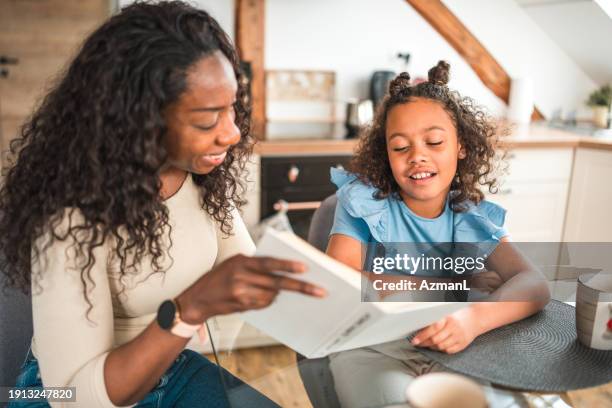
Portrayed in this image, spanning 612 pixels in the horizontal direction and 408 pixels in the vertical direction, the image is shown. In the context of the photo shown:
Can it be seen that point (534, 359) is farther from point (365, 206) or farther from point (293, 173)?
point (293, 173)

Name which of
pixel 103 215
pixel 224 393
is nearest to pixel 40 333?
pixel 103 215

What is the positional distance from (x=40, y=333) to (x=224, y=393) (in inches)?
13.6

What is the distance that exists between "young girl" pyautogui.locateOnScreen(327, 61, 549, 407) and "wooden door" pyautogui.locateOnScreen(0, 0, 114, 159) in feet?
9.21

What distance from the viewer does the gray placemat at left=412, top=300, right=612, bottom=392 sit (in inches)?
31.2

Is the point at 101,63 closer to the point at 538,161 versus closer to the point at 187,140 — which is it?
the point at 187,140

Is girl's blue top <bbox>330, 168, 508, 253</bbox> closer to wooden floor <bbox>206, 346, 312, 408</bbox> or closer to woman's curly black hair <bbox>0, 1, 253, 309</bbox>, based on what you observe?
wooden floor <bbox>206, 346, 312, 408</bbox>

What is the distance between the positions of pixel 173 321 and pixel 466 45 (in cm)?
286

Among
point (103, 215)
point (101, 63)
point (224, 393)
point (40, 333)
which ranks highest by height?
point (101, 63)

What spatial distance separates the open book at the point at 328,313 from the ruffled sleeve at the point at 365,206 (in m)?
0.45

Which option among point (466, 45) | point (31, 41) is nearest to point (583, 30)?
point (466, 45)

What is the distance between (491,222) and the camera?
1318mm

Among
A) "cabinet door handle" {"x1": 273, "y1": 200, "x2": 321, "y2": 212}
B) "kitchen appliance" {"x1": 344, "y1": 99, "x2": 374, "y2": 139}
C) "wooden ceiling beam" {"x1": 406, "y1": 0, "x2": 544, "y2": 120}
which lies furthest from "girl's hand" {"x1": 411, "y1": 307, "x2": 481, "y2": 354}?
"wooden ceiling beam" {"x1": 406, "y1": 0, "x2": 544, "y2": 120}

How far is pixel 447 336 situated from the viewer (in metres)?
0.86

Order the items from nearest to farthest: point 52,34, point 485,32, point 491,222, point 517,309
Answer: point 517,309 → point 491,222 → point 485,32 → point 52,34
